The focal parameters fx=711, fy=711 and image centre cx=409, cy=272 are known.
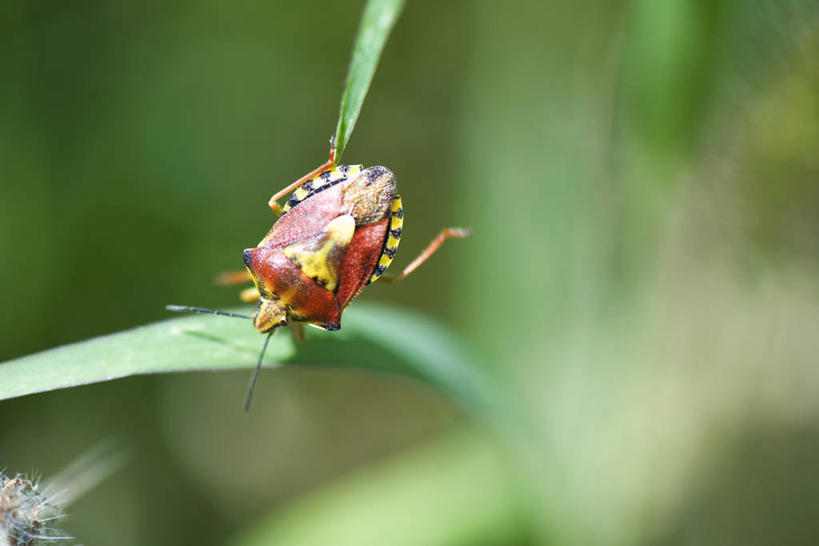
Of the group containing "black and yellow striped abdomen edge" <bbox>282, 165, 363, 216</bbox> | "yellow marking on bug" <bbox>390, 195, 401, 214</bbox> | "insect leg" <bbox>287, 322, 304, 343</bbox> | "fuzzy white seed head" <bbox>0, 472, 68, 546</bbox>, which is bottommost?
"fuzzy white seed head" <bbox>0, 472, 68, 546</bbox>

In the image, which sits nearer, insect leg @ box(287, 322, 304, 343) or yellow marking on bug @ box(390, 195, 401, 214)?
insect leg @ box(287, 322, 304, 343)


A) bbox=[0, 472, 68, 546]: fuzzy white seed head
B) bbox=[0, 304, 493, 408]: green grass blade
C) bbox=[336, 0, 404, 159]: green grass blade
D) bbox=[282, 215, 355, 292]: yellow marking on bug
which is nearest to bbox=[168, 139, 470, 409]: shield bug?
bbox=[282, 215, 355, 292]: yellow marking on bug

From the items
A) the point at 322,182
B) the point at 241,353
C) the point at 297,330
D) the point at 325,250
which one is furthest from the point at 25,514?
the point at 322,182

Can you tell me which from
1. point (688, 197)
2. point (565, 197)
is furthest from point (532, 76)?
point (688, 197)

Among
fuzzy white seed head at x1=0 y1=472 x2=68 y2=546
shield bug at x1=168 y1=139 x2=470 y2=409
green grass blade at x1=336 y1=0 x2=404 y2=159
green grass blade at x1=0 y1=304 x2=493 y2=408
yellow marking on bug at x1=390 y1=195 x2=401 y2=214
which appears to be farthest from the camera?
yellow marking on bug at x1=390 y1=195 x2=401 y2=214

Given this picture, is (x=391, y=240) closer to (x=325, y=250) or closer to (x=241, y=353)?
(x=325, y=250)

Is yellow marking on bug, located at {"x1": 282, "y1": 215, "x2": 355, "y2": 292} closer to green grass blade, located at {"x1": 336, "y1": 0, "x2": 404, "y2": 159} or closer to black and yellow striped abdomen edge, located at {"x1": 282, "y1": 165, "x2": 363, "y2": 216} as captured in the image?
black and yellow striped abdomen edge, located at {"x1": 282, "y1": 165, "x2": 363, "y2": 216}

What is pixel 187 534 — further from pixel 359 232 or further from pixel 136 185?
pixel 359 232
